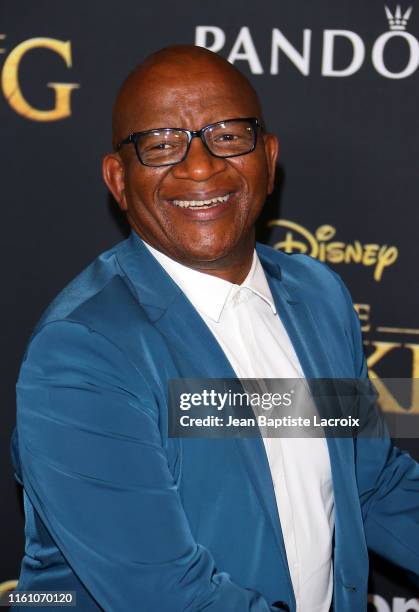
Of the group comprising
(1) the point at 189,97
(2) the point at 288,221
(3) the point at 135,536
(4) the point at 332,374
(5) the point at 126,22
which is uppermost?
(5) the point at 126,22

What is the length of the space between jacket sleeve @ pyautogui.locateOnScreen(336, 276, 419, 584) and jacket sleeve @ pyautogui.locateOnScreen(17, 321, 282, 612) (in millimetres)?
388

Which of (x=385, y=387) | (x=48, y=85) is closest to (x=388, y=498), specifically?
(x=385, y=387)

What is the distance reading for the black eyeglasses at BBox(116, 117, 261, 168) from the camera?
4.46 feet

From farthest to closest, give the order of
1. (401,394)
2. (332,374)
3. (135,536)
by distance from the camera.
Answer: (401,394), (332,374), (135,536)

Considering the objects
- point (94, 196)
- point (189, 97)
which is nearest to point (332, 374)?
point (189, 97)

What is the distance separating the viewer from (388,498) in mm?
1552

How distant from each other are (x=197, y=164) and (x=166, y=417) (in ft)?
1.37

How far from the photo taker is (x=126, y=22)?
203 centimetres

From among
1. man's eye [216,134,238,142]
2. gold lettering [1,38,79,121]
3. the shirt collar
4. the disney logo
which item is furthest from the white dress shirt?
gold lettering [1,38,79,121]

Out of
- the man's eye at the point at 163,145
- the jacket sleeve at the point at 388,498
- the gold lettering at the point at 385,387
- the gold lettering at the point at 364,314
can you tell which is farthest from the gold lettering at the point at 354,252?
the man's eye at the point at 163,145

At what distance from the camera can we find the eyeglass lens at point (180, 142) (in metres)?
1.36

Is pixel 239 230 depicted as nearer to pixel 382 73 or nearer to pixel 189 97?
pixel 189 97

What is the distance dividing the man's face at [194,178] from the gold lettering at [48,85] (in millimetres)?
685

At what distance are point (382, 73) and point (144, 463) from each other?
1252 millimetres
